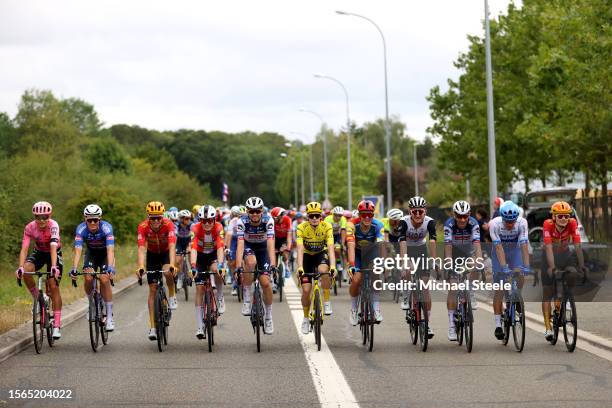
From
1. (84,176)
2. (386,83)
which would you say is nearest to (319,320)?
(386,83)

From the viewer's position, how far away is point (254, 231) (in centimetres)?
1494

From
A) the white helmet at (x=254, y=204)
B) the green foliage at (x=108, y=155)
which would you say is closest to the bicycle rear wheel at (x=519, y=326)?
the white helmet at (x=254, y=204)

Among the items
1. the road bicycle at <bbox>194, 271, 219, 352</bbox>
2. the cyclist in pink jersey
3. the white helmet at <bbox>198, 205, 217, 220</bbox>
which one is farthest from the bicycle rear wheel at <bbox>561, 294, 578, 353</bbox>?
the cyclist in pink jersey

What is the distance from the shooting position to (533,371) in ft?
38.1

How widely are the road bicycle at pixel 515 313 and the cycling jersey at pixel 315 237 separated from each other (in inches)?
92.0

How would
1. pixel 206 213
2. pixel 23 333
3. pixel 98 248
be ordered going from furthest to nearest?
pixel 23 333
pixel 206 213
pixel 98 248

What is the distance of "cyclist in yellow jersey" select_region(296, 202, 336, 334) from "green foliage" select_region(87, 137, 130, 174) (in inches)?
3221

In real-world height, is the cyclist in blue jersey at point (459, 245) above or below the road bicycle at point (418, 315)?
above

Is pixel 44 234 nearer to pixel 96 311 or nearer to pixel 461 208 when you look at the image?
pixel 96 311

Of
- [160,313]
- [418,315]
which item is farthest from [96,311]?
[418,315]

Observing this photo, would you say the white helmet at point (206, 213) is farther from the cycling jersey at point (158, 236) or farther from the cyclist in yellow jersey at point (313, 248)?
the cyclist in yellow jersey at point (313, 248)

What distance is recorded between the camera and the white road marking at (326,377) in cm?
980

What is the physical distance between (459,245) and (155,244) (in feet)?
12.9

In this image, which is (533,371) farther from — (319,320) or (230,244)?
(230,244)
